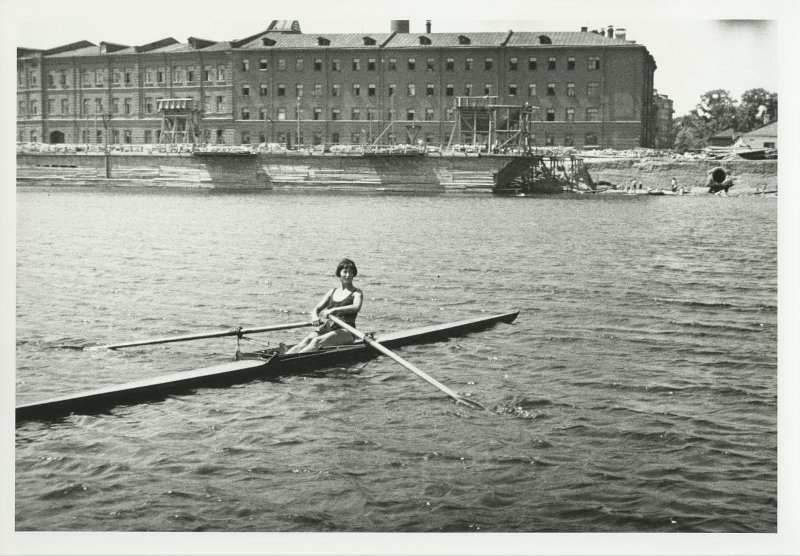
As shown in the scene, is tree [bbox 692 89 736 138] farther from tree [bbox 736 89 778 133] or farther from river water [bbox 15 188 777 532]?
river water [bbox 15 188 777 532]

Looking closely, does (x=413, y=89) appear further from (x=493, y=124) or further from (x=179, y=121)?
(x=179, y=121)

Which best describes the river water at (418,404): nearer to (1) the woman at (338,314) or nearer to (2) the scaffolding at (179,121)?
(1) the woman at (338,314)

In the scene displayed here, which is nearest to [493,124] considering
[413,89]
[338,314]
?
[413,89]

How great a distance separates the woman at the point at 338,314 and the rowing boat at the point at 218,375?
0.12 metres

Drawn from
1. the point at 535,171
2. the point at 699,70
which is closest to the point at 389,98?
the point at 535,171

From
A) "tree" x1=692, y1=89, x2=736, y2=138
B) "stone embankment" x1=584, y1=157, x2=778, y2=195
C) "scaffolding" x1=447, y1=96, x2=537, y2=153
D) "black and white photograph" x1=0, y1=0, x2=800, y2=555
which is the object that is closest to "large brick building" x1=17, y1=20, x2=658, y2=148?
"scaffolding" x1=447, y1=96, x2=537, y2=153

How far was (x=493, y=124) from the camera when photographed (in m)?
49.2

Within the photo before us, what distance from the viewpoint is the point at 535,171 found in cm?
5262

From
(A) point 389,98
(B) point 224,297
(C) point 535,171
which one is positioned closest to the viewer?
(B) point 224,297

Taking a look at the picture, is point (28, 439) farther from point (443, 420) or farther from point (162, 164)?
point (162, 164)

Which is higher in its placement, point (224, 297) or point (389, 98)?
point (389, 98)

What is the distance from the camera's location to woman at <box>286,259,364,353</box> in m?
11.3

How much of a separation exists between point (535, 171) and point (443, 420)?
44.0m

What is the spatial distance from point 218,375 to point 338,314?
5.51 feet
